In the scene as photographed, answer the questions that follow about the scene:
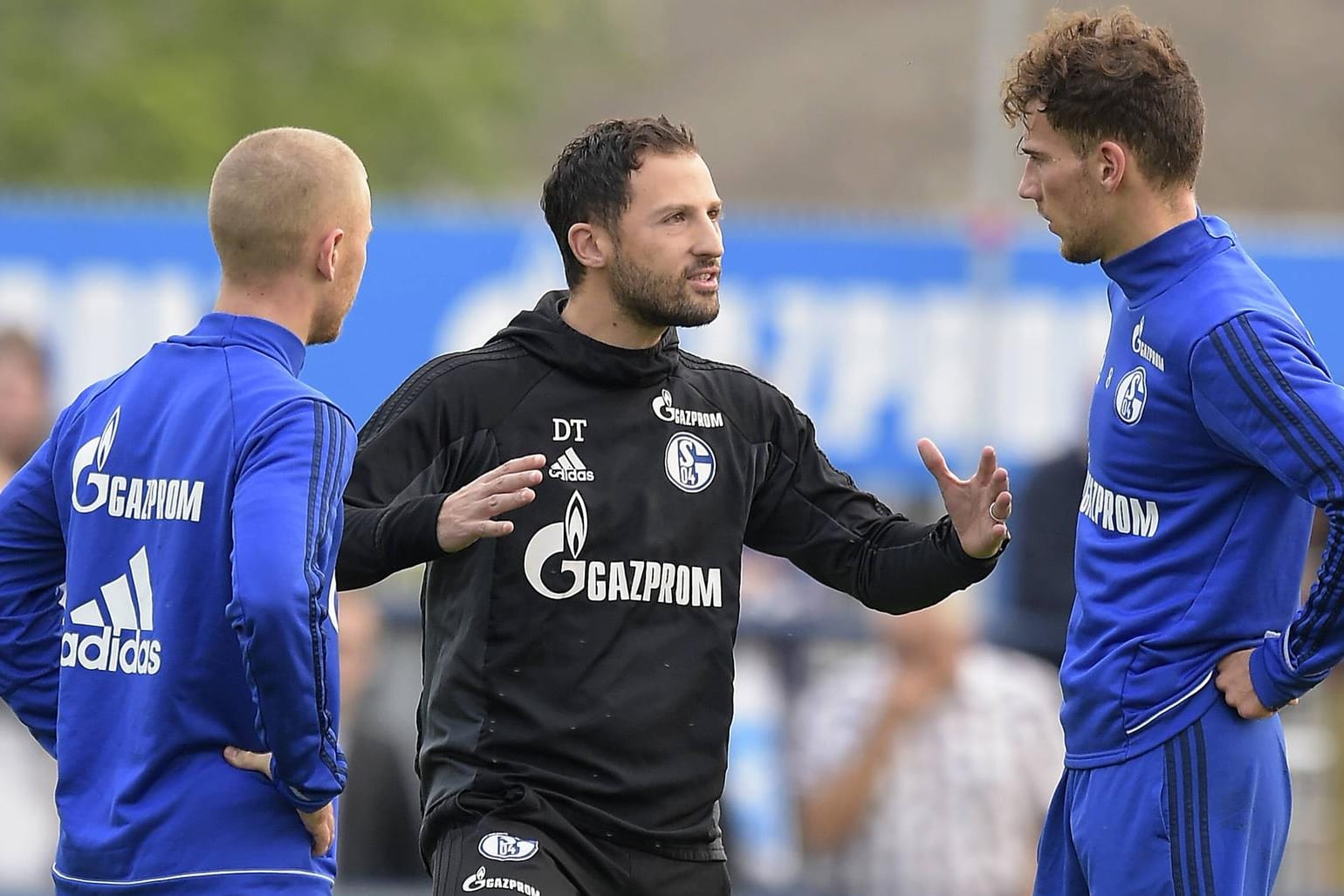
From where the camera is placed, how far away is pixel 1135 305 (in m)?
4.64

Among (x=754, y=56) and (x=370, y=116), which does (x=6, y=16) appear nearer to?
(x=370, y=116)

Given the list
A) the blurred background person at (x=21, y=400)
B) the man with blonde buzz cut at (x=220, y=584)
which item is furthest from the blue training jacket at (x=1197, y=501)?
the blurred background person at (x=21, y=400)

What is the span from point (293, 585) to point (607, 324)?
1.34 metres

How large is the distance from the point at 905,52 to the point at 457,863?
8070 cm

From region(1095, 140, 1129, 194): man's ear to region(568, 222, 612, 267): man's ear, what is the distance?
3.92 feet

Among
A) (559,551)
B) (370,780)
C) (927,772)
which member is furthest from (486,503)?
(927,772)

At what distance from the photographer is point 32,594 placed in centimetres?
461

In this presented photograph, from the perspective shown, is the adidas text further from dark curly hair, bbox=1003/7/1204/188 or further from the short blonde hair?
Answer: dark curly hair, bbox=1003/7/1204/188

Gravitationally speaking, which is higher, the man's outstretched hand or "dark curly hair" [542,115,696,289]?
"dark curly hair" [542,115,696,289]

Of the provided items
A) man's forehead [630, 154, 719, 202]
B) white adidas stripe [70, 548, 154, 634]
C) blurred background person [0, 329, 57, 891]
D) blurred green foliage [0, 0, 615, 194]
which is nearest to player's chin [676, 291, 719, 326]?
man's forehead [630, 154, 719, 202]

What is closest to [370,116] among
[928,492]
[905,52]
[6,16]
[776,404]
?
[6,16]

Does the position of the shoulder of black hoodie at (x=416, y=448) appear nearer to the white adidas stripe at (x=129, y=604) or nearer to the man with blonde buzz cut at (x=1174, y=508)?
the white adidas stripe at (x=129, y=604)

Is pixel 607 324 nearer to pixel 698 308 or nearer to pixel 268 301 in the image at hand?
pixel 698 308

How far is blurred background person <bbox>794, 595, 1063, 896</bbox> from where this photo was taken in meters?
9.42
